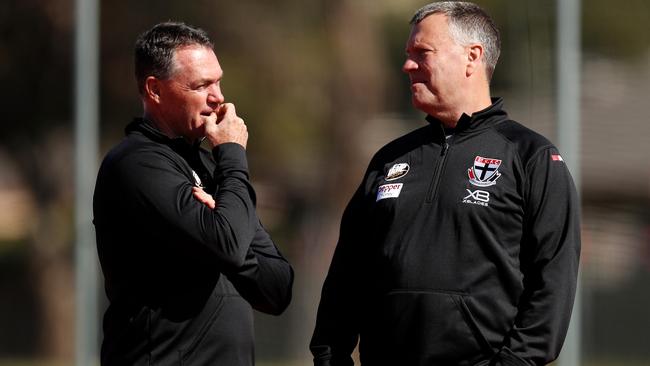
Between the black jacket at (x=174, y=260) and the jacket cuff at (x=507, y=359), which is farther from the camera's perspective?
the black jacket at (x=174, y=260)

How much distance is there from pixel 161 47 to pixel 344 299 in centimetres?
96

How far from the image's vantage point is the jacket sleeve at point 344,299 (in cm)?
341

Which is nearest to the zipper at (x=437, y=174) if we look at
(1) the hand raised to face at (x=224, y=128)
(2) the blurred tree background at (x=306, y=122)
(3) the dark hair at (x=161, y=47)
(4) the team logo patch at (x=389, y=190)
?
(4) the team logo patch at (x=389, y=190)

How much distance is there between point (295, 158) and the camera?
7176 mm

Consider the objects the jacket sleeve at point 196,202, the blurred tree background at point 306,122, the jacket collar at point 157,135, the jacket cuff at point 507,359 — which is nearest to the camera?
the jacket cuff at point 507,359

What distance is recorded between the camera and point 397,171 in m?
3.38

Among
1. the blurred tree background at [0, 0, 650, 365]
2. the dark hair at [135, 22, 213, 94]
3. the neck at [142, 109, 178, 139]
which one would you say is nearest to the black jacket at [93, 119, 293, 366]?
the neck at [142, 109, 178, 139]

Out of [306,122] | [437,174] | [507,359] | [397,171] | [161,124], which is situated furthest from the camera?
[306,122]

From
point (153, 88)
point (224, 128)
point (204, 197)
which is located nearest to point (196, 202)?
point (204, 197)

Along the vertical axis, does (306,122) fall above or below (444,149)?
below

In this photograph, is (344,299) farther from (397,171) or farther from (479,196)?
(479,196)

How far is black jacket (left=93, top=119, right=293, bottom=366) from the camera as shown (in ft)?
10.5

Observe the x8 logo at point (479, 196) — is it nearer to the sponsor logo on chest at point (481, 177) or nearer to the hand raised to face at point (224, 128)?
the sponsor logo on chest at point (481, 177)

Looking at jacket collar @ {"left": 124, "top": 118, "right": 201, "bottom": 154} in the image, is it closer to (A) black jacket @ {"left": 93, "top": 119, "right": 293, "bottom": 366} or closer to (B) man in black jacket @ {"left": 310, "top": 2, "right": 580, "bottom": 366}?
(A) black jacket @ {"left": 93, "top": 119, "right": 293, "bottom": 366}
